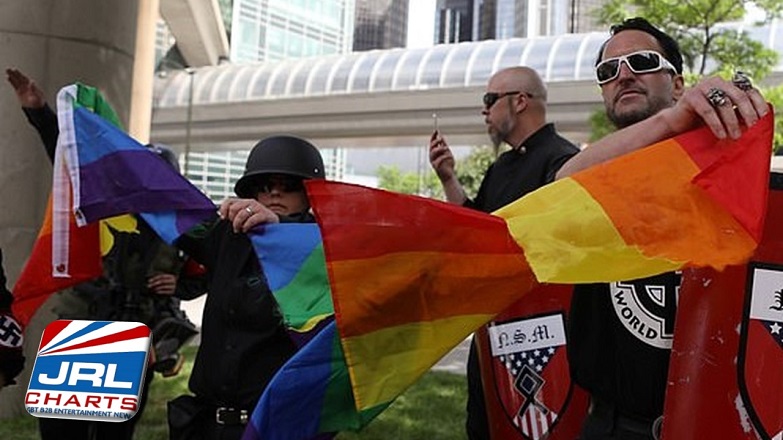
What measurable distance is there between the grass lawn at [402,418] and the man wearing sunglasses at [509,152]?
2426 mm

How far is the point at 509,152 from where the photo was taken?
4.13 m

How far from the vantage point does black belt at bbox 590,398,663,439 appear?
2.07 meters

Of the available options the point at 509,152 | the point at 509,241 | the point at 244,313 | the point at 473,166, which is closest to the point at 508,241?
the point at 509,241

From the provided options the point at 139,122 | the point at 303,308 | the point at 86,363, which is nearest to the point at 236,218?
the point at 303,308

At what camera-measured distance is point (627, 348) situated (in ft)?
6.86

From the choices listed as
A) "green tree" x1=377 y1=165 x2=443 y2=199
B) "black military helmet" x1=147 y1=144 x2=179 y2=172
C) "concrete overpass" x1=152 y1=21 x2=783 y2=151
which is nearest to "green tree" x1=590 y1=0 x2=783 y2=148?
"concrete overpass" x1=152 y1=21 x2=783 y2=151

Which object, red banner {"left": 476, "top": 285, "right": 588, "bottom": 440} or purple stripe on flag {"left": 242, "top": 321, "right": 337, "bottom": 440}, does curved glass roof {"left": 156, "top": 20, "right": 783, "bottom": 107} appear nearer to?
red banner {"left": 476, "top": 285, "right": 588, "bottom": 440}

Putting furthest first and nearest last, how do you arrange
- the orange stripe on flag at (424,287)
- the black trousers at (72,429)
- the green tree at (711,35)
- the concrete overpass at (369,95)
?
the concrete overpass at (369,95) → the green tree at (711,35) → the black trousers at (72,429) → the orange stripe on flag at (424,287)

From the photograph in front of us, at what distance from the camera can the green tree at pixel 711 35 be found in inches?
461

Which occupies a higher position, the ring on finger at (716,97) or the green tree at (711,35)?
the green tree at (711,35)

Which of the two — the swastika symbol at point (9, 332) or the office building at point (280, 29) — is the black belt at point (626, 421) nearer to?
the swastika symbol at point (9, 332)

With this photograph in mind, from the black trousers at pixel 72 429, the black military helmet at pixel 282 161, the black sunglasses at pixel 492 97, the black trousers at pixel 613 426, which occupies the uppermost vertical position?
the black sunglasses at pixel 492 97

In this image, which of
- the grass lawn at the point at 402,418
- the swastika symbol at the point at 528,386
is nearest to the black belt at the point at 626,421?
the swastika symbol at the point at 528,386

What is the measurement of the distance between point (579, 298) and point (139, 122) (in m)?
10.7
